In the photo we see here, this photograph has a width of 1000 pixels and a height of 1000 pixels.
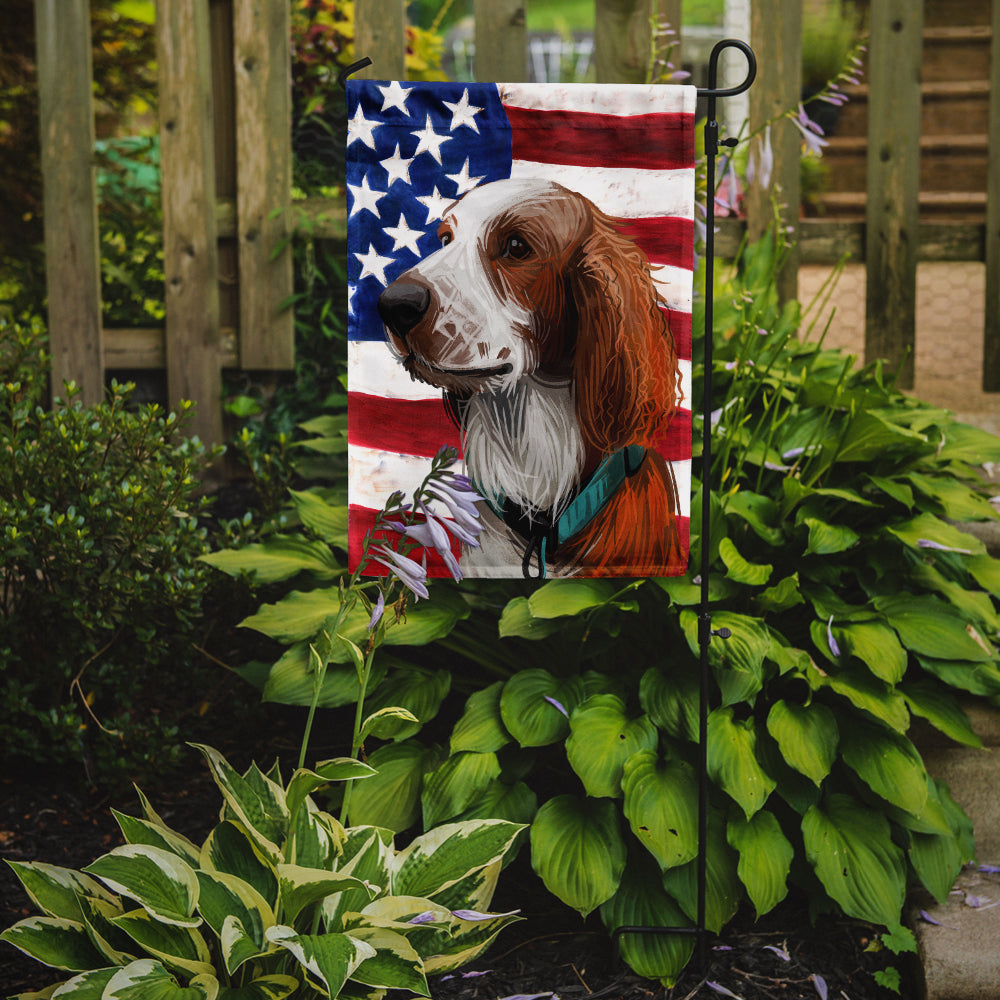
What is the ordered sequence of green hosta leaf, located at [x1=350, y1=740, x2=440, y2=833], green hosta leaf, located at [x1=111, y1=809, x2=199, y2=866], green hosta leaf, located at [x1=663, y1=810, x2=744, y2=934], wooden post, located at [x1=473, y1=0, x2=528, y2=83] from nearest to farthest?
1. green hosta leaf, located at [x1=111, y1=809, x2=199, y2=866]
2. green hosta leaf, located at [x1=663, y1=810, x2=744, y2=934]
3. green hosta leaf, located at [x1=350, y1=740, x2=440, y2=833]
4. wooden post, located at [x1=473, y1=0, x2=528, y2=83]

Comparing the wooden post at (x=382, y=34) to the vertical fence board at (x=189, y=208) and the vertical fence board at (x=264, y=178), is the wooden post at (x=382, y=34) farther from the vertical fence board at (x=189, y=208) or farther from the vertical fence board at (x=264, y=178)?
the vertical fence board at (x=189, y=208)

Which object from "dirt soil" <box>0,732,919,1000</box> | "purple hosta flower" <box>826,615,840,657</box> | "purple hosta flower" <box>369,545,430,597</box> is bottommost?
"dirt soil" <box>0,732,919,1000</box>

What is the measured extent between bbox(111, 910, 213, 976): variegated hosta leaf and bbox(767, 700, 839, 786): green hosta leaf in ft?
3.82

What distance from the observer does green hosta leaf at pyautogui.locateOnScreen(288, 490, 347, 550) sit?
2.52 meters

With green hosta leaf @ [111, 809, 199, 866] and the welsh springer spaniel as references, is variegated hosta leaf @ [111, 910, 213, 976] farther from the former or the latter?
the welsh springer spaniel

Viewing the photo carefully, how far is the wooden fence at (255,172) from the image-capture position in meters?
3.29

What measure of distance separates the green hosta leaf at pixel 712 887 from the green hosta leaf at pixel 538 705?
14.4 inches

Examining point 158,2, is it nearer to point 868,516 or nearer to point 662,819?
point 868,516

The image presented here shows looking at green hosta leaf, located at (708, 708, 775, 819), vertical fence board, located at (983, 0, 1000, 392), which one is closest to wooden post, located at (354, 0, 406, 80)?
vertical fence board, located at (983, 0, 1000, 392)

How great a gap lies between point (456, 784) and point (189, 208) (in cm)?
229

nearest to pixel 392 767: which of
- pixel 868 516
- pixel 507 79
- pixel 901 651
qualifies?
pixel 901 651

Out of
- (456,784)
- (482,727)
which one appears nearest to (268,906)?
(456,784)

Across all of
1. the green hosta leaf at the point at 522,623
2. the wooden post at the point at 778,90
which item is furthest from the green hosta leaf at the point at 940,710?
the wooden post at the point at 778,90

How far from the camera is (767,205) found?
3422mm
